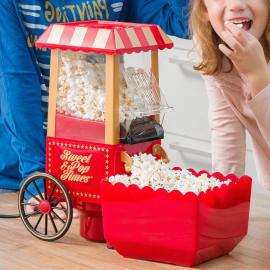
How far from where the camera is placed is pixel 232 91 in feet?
5.05

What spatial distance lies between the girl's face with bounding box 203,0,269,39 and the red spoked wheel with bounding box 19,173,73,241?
0.41m

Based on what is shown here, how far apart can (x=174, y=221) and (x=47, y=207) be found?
29 cm

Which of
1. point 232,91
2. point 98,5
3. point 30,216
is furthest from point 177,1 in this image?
point 30,216

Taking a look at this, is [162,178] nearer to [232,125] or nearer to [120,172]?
[120,172]

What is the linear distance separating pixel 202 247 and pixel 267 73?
1.03ft

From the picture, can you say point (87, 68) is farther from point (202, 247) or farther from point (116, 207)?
point (202, 247)

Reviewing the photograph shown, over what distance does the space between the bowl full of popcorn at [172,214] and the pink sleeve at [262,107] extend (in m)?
0.10

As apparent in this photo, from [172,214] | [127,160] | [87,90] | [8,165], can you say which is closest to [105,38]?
[87,90]

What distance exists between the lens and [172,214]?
4.27ft

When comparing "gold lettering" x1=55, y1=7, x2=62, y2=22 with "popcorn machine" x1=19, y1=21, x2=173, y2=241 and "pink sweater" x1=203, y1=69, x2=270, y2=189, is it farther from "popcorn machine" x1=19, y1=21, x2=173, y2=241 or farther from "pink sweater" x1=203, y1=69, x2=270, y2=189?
"pink sweater" x1=203, y1=69, x2=270, y2=189

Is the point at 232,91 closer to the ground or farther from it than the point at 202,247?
farther from it

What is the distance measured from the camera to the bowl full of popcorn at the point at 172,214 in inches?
51.1

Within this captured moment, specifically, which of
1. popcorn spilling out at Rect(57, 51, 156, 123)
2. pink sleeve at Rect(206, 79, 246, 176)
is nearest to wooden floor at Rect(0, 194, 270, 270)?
pink sleeve at Rect(206, 79, 246, 176)

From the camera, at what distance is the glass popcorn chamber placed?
1.32m
